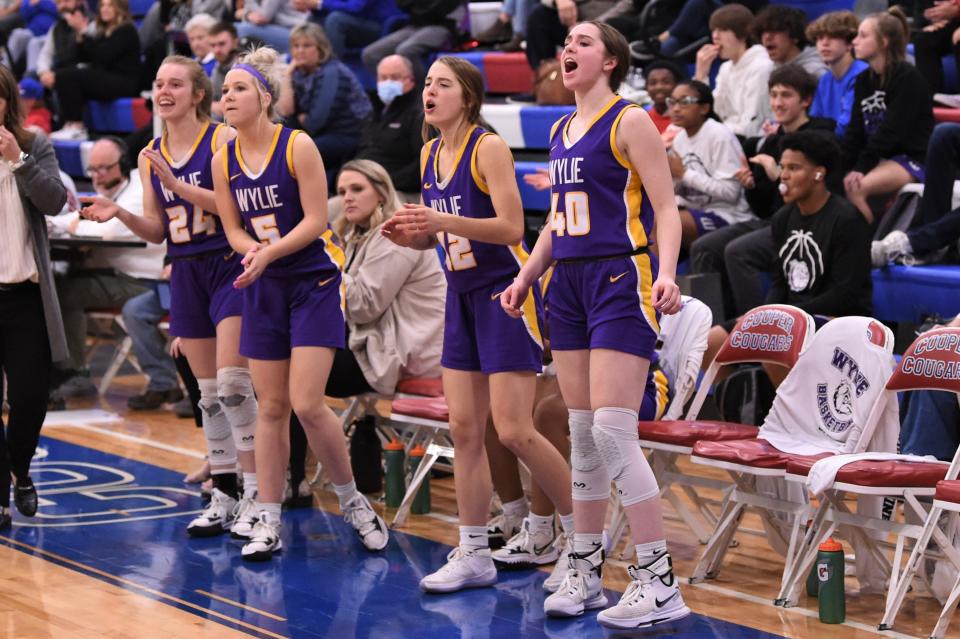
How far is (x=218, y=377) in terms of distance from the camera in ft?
18.5

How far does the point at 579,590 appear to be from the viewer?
183 inches

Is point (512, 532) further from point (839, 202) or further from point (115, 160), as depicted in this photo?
point (115, 160)

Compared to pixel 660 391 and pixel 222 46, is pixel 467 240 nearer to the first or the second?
pixel 660 391

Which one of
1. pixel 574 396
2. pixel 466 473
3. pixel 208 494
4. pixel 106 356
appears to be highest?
pixel 574 396

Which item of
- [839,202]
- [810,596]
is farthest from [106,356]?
[810,596]

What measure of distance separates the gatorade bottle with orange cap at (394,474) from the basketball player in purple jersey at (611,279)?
191 cm

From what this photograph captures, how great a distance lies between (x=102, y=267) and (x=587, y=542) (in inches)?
225

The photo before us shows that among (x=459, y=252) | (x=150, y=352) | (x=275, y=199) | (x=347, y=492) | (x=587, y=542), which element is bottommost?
(x=150, y=352)

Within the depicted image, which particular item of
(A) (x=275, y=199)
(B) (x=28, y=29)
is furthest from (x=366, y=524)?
(B) (x=28, y=29)

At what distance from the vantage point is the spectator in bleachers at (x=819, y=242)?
6195 mm

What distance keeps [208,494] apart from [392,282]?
1311 millimetres

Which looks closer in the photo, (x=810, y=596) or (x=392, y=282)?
(x=810, y=596)

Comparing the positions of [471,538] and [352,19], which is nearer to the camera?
[471,538]

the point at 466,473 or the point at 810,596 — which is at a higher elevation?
the point at 466,473
